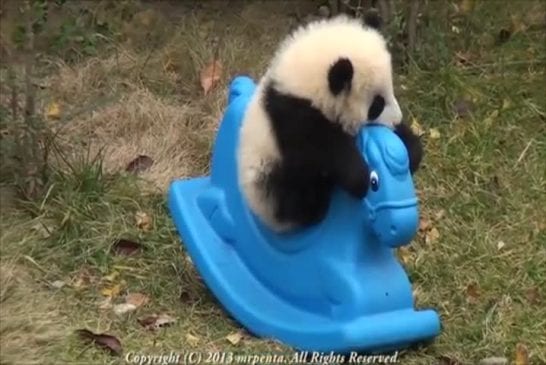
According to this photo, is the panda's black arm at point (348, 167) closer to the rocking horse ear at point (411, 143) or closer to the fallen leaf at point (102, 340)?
the rocking horse ear at point (411, 143)

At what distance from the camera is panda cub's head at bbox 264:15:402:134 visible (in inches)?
146

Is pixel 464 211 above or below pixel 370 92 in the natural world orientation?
below

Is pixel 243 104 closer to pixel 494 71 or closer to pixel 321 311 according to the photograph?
pixel 321 311

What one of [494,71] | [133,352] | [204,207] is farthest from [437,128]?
[133,352]

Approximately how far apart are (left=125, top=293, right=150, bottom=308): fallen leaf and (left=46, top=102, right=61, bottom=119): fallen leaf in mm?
1236

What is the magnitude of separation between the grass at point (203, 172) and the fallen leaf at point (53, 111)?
40mm

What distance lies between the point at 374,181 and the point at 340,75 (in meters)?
0.32

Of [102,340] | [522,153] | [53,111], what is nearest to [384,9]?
[522,153]

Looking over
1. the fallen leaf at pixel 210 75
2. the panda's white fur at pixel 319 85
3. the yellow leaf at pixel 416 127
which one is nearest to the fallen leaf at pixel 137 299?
the panda's white fur at pixel 319 85

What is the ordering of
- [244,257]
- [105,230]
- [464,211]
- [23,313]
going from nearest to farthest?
1. [23,313]
2. [244,257]
3. [105,230]
4. [464,211]

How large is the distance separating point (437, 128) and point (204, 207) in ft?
5.03

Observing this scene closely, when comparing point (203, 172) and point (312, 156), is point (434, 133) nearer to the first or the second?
point (203, 172)

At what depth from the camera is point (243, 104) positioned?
4227 mm

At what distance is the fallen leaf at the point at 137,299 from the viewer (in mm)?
4117
